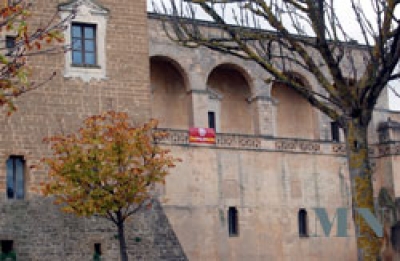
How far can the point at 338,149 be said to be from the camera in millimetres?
36781

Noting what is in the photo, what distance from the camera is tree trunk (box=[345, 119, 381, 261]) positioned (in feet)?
42.1

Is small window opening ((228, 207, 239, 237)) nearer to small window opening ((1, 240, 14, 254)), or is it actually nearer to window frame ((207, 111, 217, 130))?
window frame ((207, 111, 217, 130))

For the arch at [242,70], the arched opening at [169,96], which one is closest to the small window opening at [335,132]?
the arch at [242,70]

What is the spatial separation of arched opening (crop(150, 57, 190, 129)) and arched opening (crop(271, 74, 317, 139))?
16.2ft

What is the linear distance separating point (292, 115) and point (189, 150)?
859cm

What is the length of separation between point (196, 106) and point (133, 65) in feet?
40.7

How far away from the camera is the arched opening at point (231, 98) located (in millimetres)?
37750

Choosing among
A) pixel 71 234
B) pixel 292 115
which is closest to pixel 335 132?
pixel 292 115

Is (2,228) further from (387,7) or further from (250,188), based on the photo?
(250,188)

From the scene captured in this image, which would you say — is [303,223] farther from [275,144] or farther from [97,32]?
[97,32]

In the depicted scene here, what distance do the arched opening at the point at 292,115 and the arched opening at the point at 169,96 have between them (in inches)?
194

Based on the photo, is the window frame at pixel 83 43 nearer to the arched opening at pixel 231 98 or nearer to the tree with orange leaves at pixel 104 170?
the tree with orange leaves at pixel 104 170

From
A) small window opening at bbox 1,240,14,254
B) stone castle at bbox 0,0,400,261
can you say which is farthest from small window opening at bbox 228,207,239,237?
small window opening at bbox 1,240,14,254

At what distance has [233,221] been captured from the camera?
33.5m
